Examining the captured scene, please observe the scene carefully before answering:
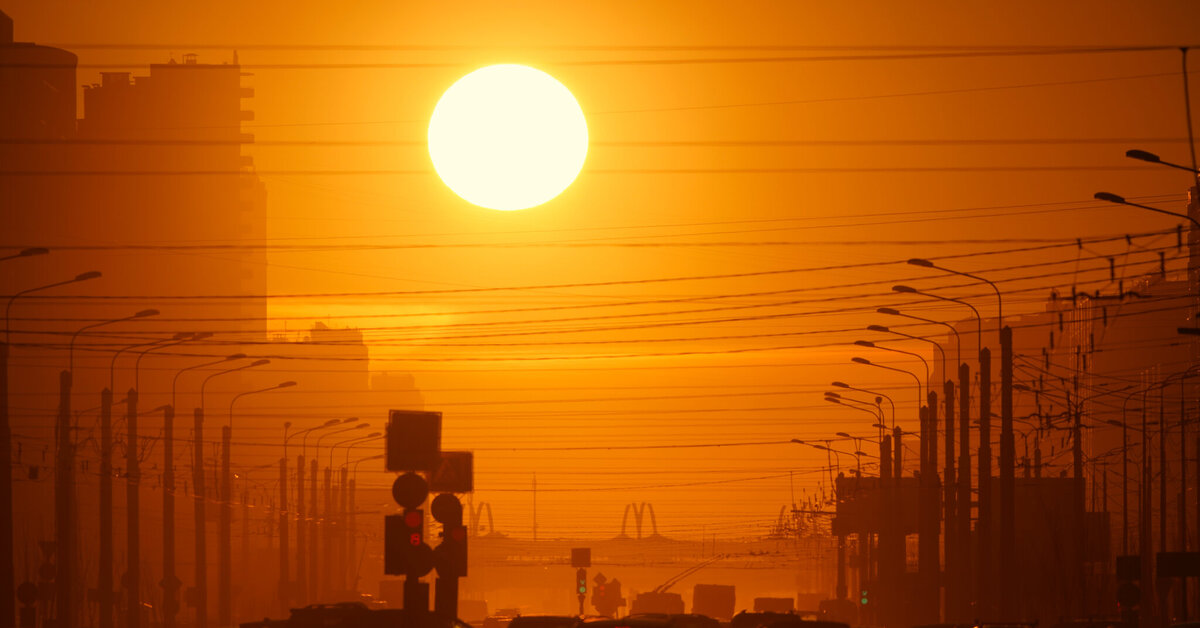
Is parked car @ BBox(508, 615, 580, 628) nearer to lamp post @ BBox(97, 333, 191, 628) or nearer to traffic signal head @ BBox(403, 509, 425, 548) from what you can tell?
traffic signal head @ BBox(403, 509, 425, 548)

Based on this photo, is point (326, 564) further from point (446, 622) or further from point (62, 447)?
point (446, 622)

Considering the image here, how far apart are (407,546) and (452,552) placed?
3390 mm

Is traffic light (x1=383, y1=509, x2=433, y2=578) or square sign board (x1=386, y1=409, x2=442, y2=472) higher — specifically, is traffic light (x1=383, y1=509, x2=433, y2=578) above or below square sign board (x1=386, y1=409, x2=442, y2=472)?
below

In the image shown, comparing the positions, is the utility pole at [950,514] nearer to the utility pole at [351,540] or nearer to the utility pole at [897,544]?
the utility pole at [897,544]

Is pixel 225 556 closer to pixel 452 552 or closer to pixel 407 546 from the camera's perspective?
pixel 452 552

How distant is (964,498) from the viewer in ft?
169

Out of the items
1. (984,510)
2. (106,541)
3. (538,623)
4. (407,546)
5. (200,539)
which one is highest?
(407,546)

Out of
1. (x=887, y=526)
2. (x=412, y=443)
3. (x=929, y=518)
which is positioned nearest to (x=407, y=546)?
(x=412, y=443)

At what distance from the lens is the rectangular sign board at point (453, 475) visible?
3167 cm

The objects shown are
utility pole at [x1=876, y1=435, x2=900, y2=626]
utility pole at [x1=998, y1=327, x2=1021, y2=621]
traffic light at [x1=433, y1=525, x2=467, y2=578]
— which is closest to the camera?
traffic light at [x1=433, y1=525, x2=467, y2=578]

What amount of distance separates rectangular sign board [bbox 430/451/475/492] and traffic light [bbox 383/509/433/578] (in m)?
8.04

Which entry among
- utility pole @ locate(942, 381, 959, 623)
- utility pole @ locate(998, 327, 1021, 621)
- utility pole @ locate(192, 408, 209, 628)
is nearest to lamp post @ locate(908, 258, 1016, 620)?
utility pole @ locate(998, 327, 1021, 621)

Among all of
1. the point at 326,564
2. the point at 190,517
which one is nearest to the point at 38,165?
the point at 190,517

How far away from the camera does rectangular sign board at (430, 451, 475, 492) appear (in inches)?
1247
